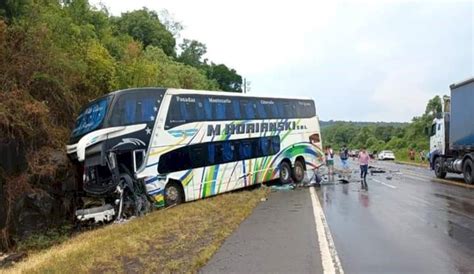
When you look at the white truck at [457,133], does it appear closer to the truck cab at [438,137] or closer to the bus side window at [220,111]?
the truck cab at [438,137]

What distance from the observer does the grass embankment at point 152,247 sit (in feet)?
25.1

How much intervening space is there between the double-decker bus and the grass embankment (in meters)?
2.31

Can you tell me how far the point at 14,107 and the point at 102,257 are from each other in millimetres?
9116

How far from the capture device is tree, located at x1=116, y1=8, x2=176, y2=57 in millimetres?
54469

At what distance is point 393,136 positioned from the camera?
95812mm

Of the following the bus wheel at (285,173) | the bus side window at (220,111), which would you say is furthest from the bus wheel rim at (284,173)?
the bus side window at (220,111)

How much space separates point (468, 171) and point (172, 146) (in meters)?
12.4

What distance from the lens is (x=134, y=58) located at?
2645cm

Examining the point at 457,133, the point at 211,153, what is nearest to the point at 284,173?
the point at 211,153

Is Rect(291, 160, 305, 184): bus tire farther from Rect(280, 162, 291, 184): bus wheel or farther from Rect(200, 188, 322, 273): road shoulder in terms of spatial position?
Rect(200, 188, 322, 273): road shoulder

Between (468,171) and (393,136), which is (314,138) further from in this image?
(393,136)

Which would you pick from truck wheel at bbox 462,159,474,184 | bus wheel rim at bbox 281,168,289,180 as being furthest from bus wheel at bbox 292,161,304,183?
truck wheel at bbox 462,159,474,184

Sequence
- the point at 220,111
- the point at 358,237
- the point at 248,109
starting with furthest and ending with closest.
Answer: the point at 248,109 < the point at 220,111 < the point at 358,237

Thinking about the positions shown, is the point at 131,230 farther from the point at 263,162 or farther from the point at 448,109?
the point at 448,109
